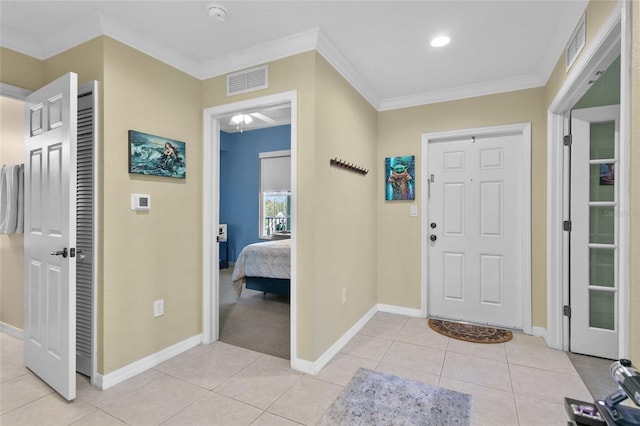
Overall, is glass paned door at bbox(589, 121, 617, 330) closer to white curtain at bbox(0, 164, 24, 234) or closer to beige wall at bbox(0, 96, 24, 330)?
white curtain at bbox(0, 164, 24, 234)

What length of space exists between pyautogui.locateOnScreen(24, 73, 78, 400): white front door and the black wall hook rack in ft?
5.98

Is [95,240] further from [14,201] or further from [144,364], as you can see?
[14,201]

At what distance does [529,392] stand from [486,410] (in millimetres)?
436

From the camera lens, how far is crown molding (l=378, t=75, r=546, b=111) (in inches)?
122

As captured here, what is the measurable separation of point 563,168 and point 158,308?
3605 mm

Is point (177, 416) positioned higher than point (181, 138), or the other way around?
point (181, 138)

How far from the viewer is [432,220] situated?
3.58 meters

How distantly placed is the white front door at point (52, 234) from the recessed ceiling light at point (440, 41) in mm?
2565

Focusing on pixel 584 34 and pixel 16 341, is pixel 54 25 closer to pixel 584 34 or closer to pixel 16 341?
pixel 16 341

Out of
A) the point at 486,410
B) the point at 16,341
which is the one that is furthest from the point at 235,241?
the point at 486,410

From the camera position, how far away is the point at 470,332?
3.14 metres

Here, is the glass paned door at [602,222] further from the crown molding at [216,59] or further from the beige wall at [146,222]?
the beige wall at [146,222]

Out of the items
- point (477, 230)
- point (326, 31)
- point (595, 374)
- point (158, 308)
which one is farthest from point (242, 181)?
point (595, 374)

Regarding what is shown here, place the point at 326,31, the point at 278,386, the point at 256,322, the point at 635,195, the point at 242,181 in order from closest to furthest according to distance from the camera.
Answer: the point at 635,195
the point at 278,386
the point at 326,31
the point at 256,322
the point at 242,181
